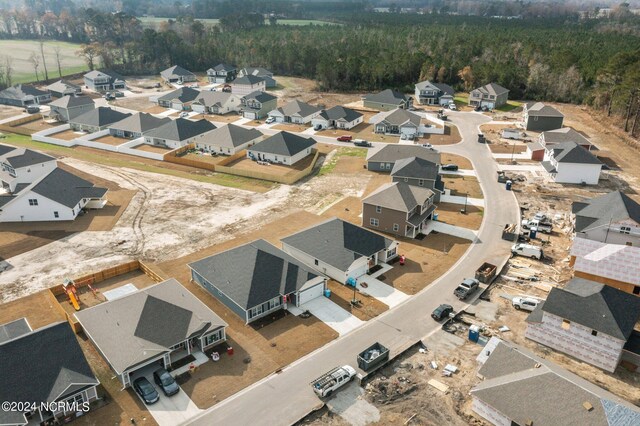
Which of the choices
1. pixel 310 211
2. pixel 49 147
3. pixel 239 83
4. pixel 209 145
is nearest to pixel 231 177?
pixel 209 145

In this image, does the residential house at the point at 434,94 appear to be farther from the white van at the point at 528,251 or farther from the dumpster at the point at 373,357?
the dumpster at the point at 373,357

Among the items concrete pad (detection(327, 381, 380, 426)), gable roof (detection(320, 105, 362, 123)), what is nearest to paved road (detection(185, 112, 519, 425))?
concrete pad (detection(327, 381, 380, 426))

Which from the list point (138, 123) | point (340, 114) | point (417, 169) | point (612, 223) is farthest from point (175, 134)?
point (612, 223)

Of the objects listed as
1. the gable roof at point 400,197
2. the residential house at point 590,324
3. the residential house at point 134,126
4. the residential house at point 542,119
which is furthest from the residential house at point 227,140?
the residential house at point 590,324

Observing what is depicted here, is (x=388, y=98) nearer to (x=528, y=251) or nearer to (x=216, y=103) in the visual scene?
(x=216, y=103)

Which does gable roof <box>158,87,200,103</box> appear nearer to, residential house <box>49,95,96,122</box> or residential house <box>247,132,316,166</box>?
residential house <box>49,95,96,122</box>

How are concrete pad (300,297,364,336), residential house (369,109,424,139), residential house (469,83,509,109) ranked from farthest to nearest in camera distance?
residential house (469,83,509,109) < residential house (369,109,424,139) < concrete pad (300,297,364,336)
